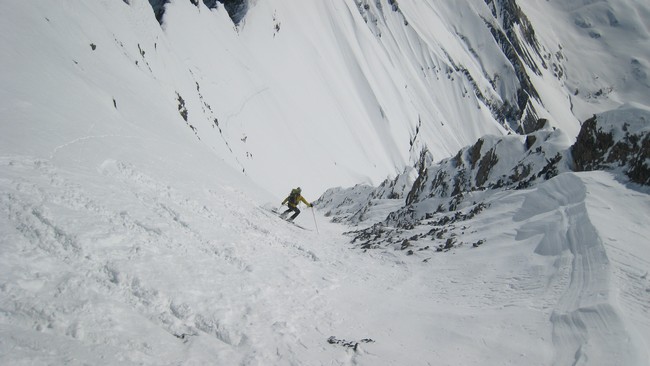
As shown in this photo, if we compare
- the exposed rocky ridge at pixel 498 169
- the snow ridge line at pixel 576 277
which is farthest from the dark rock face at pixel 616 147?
the snow ridge line at pixel 576 277

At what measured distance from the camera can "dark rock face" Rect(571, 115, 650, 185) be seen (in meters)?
15.2

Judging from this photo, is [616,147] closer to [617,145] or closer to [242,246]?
[617,145]

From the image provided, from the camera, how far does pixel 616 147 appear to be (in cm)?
1744

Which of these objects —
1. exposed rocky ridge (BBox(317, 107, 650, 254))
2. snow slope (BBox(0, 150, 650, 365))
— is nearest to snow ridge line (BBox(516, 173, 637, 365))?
snow slope (BBox(0, 150, 650, 365))

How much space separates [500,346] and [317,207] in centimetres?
4561

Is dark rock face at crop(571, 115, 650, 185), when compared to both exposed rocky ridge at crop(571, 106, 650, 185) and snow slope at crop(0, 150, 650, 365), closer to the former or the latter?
exposed rocky ridge at crop(571, 106, 650, 185)

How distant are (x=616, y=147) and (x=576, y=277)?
453 inches

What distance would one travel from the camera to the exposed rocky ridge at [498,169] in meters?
16.0

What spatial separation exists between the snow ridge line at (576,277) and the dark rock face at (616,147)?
248 centimetres

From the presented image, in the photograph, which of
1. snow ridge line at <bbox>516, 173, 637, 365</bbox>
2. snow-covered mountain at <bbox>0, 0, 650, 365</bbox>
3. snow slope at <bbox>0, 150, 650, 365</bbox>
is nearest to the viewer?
snow slope at <bbox>0, 150, 650, 365</bbox>

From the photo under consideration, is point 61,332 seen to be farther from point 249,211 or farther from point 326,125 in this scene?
point 326,125

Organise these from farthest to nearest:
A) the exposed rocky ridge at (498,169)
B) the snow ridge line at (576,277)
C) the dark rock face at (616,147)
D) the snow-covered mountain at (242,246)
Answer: the exposed rocky ridge at (498,169)
the dark rock face at (616,147)
the snow ridge line at (576,277)
the snow-covered mountain at (242,246)

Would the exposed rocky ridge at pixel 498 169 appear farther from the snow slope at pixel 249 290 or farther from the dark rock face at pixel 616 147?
the snow slope at pixel 249 290

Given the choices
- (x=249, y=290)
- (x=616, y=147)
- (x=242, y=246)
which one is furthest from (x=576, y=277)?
(x=616, y=147)
